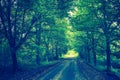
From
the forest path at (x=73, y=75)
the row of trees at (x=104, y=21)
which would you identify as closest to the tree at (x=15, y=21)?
the forest path at (x=73, y=75)

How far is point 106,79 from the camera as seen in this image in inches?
847

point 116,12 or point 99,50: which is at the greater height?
point 116,12

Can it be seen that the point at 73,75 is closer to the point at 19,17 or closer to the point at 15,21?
the point at 15,21

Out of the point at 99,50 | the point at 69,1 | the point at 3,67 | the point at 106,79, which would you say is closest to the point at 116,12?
the point at 69,1

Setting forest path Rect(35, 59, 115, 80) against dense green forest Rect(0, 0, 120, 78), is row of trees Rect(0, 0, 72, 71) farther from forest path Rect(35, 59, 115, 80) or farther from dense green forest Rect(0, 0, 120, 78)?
forest path Rect(35, 59, 115, 80)

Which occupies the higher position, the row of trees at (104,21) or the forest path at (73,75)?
the row of trees at (104,21)

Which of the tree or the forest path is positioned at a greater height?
the tree

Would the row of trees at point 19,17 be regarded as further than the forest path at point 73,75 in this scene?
Yes

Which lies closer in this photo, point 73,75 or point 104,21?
point 73,75

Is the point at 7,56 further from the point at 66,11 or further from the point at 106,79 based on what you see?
the point at 106,79

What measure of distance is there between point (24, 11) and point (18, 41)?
5.36m

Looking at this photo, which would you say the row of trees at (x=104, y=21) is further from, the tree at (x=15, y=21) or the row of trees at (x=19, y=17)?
the tree at (x=15, y=21)

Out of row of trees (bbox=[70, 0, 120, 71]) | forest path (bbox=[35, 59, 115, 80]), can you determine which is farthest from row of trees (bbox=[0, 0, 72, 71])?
forest path (bbox=[35, 59, 115, 80])

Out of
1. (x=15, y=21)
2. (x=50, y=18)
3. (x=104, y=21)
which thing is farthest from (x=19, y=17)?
(x=104, y=21)
